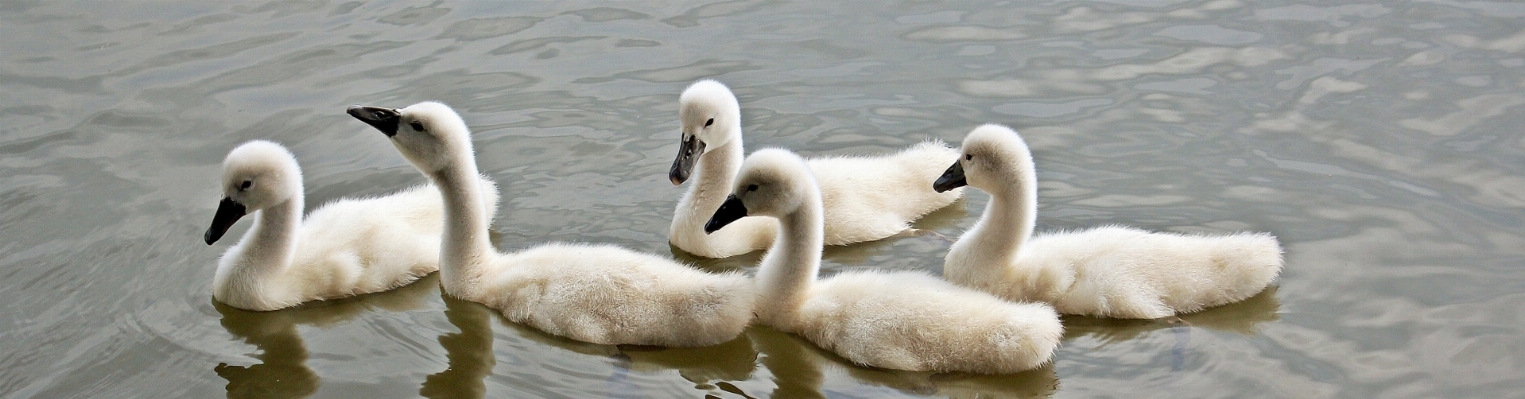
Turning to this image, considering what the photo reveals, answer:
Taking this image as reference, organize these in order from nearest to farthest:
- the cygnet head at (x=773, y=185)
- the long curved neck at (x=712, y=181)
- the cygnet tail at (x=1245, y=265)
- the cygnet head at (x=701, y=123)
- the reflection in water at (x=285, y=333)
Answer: the cygnet head at (x=773, y=185) < the reflection in water at (x=285, y=333) < the cygnet tail at (x=1245, y=265) < the cygnet head at (x=701, y=123) < the long curved neck at (x=712, y=181)

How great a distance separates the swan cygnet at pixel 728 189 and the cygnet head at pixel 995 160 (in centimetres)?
78

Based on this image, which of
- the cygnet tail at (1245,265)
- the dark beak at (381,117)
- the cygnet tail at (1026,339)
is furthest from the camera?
the dark beak at (381,117)

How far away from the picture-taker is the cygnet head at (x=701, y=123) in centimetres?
640

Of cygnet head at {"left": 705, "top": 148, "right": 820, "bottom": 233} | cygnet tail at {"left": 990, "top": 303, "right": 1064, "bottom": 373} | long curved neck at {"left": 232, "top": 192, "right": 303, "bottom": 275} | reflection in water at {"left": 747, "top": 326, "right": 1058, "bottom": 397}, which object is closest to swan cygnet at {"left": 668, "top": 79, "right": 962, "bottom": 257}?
cygnet head at {"left": 705, "top": 148, "right": 820, "bottom": 233}

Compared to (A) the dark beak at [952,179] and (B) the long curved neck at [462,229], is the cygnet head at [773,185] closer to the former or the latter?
(A) the dark beak at [952,179]

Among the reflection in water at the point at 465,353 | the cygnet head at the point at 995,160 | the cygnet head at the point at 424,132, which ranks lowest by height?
the reflection in water at the point at 465,353

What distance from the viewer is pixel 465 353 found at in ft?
18.8

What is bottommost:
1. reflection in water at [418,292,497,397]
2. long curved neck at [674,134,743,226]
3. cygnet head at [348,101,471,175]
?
reflection in water at [418,292,497,397]

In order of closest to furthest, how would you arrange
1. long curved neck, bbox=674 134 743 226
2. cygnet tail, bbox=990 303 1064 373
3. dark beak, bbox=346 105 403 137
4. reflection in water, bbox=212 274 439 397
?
1. cygnet tail, bbox=990 303 1064 373
2. reflection in water, bbox=212 274 439 397
3. dark beak, bbox=346 105 403 137
4. long curved neck, bbox=674 134 743 226

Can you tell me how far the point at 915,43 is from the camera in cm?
924

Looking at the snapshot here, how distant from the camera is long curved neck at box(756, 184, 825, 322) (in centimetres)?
550

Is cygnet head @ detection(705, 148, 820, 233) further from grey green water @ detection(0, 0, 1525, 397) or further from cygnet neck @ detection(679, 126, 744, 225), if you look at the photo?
cygnet neck @ detection(679, 126, 744, 225)

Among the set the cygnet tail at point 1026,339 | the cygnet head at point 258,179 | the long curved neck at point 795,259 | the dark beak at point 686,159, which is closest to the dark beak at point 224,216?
the cygnet head at point 258,179

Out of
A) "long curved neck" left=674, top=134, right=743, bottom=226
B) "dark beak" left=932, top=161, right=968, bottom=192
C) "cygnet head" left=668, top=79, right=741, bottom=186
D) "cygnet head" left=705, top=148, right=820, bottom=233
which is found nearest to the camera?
"cygnet head" left=705, top=148, right=820, bottom=233
